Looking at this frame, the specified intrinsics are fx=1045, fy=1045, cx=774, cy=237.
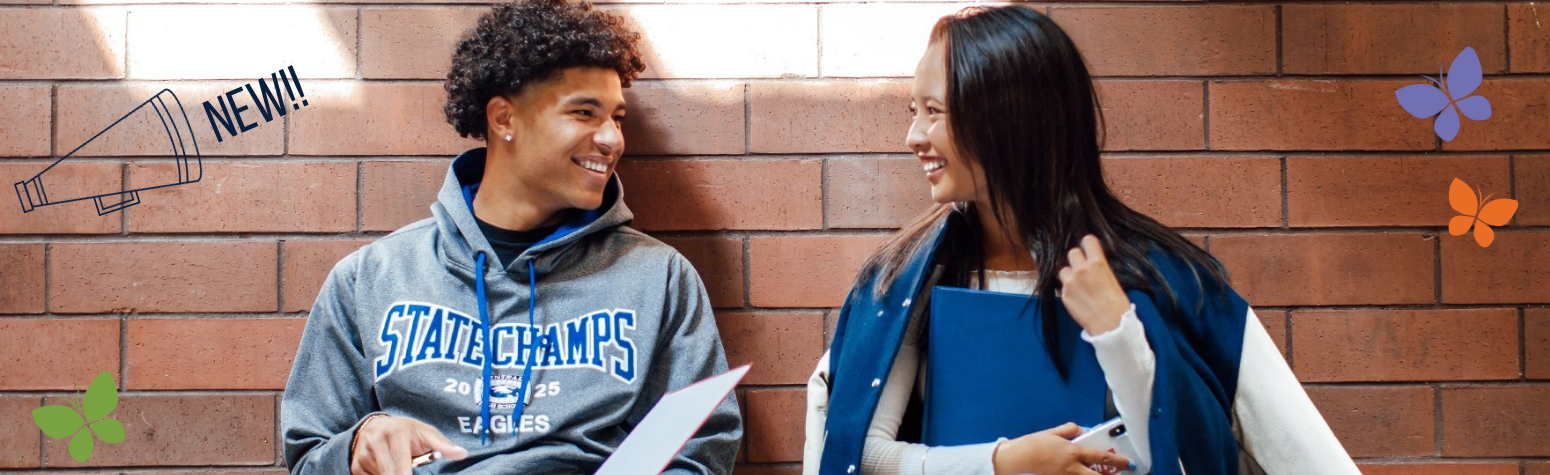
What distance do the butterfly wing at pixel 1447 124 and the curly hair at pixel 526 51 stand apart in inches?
63.7

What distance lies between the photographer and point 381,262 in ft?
6.26

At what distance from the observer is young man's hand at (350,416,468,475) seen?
1.57 metres

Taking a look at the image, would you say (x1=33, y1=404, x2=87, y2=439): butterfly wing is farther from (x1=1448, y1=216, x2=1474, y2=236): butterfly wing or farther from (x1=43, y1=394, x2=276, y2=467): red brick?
(x1=1448, y1=216, x2=1474, y2=236): butterfly wing

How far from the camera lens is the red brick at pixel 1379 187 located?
2.12m

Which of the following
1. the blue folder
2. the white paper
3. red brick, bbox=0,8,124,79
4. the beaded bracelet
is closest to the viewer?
the white paper

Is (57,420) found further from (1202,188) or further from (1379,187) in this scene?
(1379,187)

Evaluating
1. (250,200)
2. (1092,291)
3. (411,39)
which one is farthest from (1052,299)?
(250,200)

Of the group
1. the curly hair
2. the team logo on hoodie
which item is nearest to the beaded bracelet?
the team logo on hoodie

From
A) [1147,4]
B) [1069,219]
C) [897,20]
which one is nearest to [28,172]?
[897,20]

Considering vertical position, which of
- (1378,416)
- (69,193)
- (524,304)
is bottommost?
(1378,416)

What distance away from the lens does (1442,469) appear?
2.13 meters

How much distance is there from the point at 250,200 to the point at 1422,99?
7.85 feet

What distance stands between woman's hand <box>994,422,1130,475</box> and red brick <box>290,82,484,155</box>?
131 centimetres

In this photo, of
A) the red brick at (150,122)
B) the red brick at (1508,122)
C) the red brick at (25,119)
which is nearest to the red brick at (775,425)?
the red brick at (150,122)
